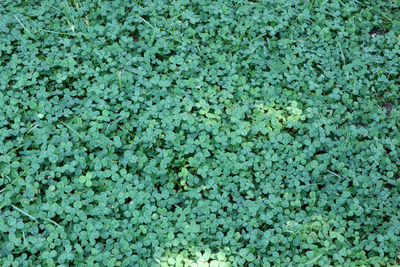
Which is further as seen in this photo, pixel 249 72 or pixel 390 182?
pixel 249 72

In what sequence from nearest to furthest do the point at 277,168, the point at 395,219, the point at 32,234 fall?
the point at 32,234 < the point at 395,219 < the point at 277,168

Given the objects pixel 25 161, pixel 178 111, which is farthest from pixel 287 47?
pixel 25 161

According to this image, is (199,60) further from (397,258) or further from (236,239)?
(397,258)

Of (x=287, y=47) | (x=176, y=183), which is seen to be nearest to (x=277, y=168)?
(x=176, y=183)

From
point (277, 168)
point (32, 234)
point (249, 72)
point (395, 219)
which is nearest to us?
point (32, 234)

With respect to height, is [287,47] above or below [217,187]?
above

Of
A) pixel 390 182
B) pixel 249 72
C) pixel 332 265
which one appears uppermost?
pixel 249 72
